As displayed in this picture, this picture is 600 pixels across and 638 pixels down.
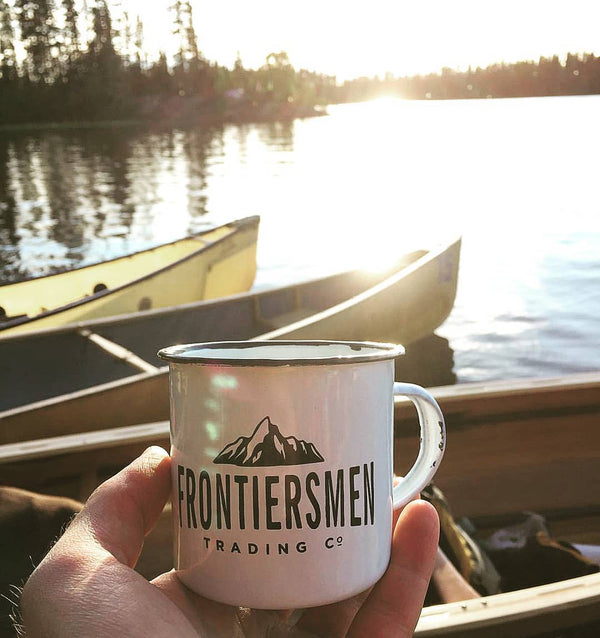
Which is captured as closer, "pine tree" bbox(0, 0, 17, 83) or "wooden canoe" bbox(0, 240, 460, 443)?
"wooden canoe" bbox(0, 240, 460, 443)

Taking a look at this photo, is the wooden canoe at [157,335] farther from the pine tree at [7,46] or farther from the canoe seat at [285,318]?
the pine tree at [7,46]

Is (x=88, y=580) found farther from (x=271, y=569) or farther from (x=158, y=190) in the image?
(x=158, y=190)

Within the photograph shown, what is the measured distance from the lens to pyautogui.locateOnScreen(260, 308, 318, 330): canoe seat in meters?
6.54

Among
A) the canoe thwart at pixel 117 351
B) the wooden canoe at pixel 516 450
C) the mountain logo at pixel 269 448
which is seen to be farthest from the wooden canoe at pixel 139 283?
the mountain logo at pixel 269 448

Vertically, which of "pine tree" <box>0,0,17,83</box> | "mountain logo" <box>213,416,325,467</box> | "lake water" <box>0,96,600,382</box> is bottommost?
"lake water" <box>0,96,600,382</box>

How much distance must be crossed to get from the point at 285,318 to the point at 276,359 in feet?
19.0

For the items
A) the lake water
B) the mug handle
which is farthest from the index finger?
the lake water

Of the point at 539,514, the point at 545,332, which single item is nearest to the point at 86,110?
the point at 545,332

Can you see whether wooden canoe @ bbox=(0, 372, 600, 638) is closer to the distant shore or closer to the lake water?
the lake water

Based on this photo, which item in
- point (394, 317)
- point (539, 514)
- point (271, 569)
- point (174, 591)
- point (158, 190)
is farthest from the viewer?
point (158, 190)

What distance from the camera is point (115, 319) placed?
5508 millimetres

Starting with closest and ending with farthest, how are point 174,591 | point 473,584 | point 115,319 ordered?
1. point 174,591
2. point 473,584
3. point 115,319

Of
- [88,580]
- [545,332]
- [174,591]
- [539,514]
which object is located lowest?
[545,332]

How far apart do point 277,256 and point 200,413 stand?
1557 cm
